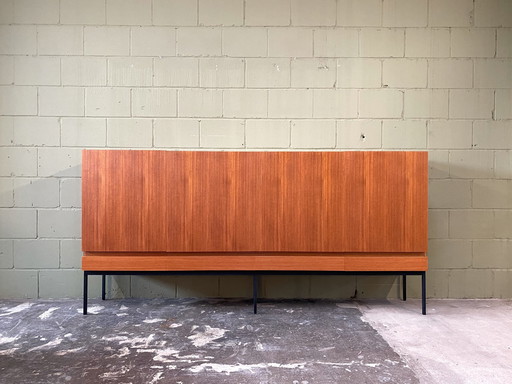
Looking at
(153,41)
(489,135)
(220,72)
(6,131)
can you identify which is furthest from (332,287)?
(6,131)

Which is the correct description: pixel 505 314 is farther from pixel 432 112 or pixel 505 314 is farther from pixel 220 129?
pixel 220 129

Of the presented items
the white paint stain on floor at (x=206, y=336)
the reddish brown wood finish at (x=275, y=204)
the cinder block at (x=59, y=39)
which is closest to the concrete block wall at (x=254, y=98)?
the cinder block at (x=59, y=39)

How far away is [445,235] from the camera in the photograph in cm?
318

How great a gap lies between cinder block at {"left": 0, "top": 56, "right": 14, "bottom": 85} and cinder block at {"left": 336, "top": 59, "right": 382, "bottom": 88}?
99.5 inches

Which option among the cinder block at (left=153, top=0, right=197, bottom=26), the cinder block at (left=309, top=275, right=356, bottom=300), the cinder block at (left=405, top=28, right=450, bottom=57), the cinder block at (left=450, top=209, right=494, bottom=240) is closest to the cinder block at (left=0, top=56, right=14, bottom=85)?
the cinder block at (left=153, top=0, right=197, bottom=26)

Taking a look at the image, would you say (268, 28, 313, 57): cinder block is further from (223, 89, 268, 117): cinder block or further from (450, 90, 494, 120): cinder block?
(450, 90, 494, 120): cinder block

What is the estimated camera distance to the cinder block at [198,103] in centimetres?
316

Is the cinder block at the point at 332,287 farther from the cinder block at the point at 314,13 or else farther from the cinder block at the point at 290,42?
the cinder block at the point at 314,13

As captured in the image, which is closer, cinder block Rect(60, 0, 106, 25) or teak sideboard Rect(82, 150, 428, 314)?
teak sideboard Rect(82, 150, 428, 314)

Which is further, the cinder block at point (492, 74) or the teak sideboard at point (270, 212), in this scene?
the cinder block at point (492, 74)

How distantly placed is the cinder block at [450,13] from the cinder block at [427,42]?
62 millimetres

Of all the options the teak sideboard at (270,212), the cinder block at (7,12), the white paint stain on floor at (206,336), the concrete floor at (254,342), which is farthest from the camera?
the cinder block at (7,12)

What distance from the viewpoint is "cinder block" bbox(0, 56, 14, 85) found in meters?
3.12

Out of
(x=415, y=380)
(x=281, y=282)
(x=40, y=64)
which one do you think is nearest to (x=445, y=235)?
(x=281, y=282)
